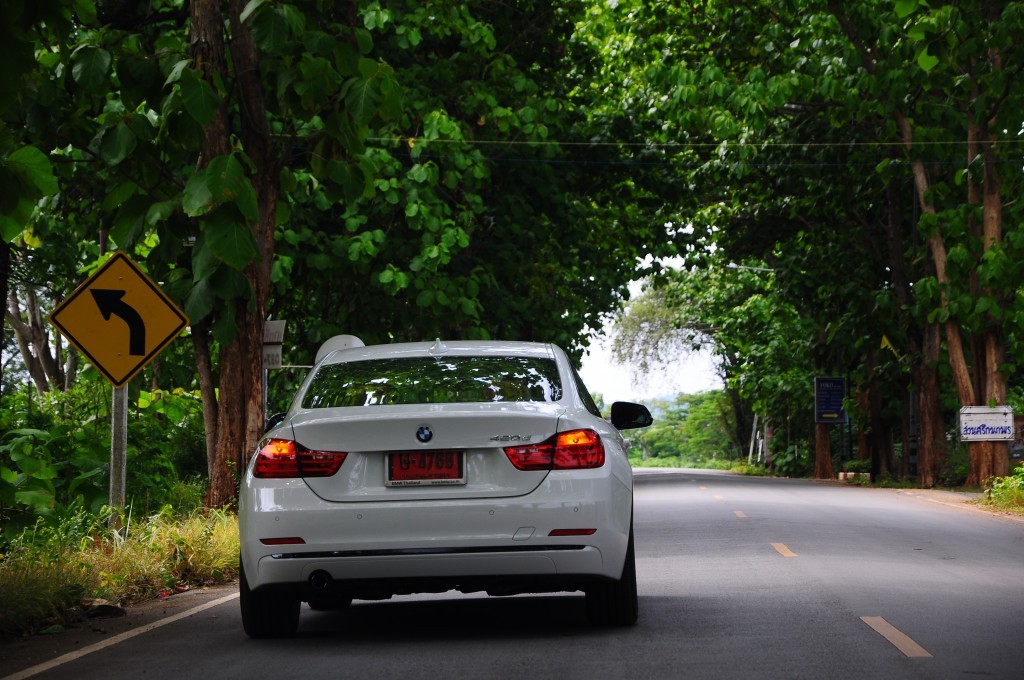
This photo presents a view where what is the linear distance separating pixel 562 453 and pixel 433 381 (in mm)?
1085

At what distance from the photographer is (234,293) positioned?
38.4 ft

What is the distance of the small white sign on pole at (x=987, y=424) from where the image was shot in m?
28.8

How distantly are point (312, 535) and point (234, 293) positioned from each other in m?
4.23

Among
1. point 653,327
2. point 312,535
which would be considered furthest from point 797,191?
point 653,327

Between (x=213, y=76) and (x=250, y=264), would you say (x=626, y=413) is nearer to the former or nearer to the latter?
(x=213, y=76)

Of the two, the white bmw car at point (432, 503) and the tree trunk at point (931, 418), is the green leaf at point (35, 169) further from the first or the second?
the tree trunk at point (931, 418)

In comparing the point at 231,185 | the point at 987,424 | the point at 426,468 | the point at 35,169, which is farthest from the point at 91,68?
the point at 987,424

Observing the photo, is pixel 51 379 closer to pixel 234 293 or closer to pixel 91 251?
pixel 91 251

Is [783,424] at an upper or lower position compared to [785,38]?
lower

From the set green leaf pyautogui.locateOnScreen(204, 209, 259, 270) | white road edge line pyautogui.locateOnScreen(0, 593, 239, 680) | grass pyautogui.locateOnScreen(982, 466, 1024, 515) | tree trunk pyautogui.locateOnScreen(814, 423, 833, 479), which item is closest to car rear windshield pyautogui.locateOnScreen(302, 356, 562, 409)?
white road edge line pyautogui.locateOnScreen(0, 593, 239, 680)

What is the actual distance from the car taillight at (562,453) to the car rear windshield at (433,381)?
47cm

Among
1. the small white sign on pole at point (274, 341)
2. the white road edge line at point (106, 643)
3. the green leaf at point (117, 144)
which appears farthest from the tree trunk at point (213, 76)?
the white road edge line at point (106, 643)

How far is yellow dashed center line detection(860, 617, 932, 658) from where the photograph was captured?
298 inches

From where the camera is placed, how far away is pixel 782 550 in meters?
14.3
